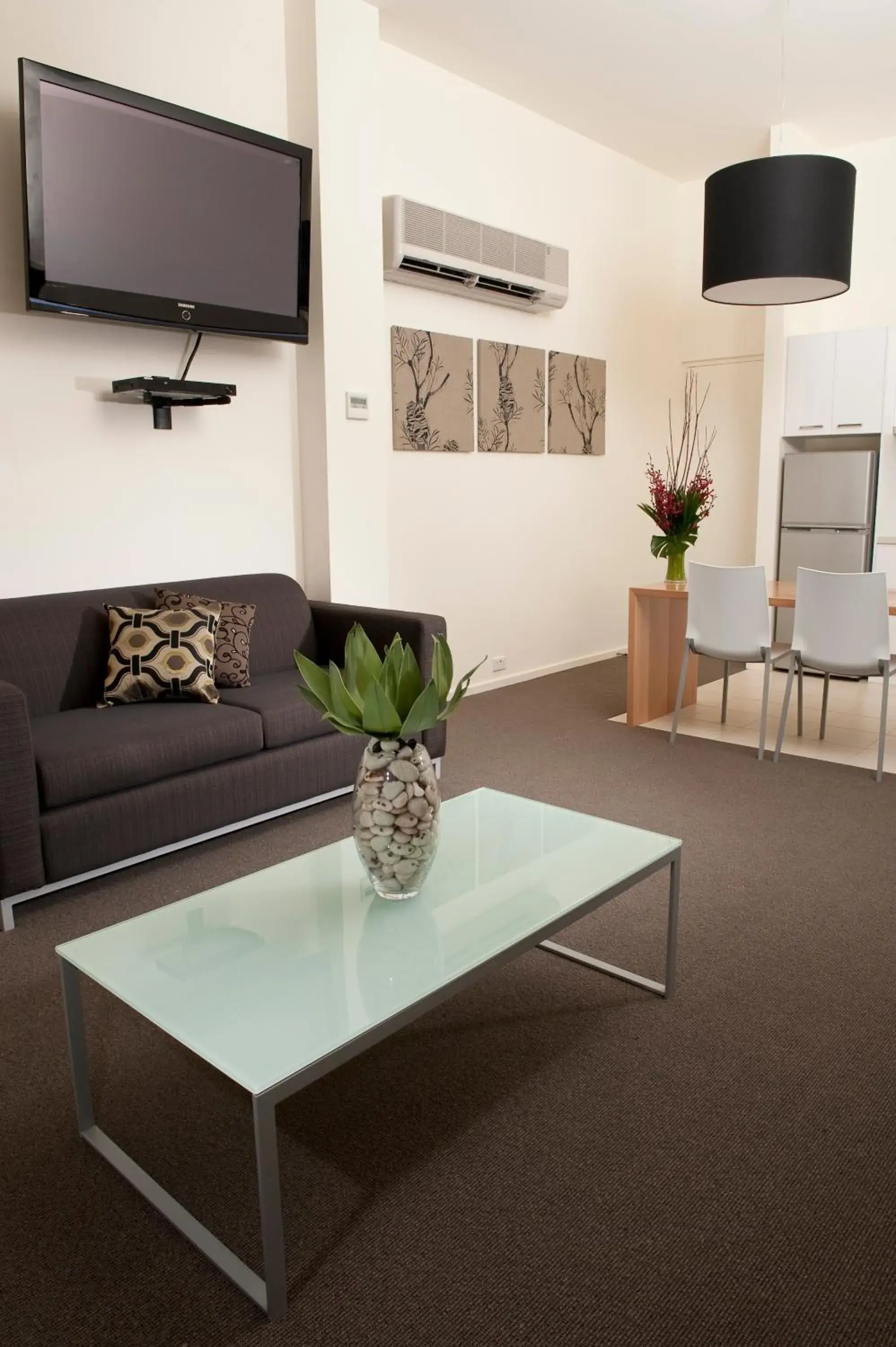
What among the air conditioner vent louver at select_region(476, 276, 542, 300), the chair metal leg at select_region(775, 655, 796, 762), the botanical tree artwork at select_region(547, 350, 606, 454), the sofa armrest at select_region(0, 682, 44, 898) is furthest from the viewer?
the botanical tree artwork at select_region(547, 350, 606, 454)

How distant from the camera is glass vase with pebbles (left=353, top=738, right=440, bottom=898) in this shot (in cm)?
185

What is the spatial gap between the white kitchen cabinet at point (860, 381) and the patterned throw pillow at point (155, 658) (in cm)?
451

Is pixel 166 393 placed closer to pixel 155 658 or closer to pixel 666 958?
pixel 155 658

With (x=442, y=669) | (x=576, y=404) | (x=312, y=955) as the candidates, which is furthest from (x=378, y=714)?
(x=576, y=404)

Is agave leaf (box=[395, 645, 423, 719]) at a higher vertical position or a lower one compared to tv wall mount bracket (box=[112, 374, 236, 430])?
lower

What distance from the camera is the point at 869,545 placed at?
603 cm

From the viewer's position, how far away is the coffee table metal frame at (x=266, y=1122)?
4.49 feet

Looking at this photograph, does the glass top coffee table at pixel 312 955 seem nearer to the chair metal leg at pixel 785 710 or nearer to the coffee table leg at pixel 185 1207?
the coffee table leg at pixel 185 1207

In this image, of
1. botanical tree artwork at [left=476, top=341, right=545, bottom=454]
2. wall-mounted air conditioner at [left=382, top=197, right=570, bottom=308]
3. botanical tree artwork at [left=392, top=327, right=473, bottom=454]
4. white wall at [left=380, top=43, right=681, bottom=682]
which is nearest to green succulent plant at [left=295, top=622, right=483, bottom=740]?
white wall at [left=380, top=43, right=681, bottom=682]

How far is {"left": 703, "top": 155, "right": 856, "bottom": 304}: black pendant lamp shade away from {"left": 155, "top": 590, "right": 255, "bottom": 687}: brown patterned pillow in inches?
95.3

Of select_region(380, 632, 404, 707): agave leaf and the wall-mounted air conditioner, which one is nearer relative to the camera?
select_region(380, 632, 404, 707): agave leaf

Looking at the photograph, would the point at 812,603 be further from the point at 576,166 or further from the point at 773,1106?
the point at 576,166

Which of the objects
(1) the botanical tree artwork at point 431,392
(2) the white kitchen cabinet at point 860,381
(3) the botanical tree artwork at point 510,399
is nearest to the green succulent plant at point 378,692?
(1) the botanical tree artwork at point 431,392

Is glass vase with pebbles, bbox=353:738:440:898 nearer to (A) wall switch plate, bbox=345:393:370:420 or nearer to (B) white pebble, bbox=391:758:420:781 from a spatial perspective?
(B) white pebble, bbox=391:758:420:781
